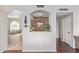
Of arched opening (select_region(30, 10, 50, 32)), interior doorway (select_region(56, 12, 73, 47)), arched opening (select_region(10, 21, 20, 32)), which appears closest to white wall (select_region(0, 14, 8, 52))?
arched opening (select_region(30, 10, 50, 32))

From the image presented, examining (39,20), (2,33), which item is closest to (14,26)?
(39,20)

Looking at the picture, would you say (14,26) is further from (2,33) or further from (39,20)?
(2,33)

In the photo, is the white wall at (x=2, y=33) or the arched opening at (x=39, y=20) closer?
the white wall at (x=2, y=33)

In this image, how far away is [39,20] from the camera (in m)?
7.18

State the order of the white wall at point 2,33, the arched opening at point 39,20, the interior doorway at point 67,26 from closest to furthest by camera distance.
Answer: the white wall at point 2,33
the arched opening at point 39,20
the interior doorway at point 67,26

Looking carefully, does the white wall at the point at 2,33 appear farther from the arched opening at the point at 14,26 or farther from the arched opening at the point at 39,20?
A: the arched opening at the point at 14,26

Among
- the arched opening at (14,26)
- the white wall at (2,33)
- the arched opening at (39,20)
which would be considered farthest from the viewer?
the arched opening at (14,26)

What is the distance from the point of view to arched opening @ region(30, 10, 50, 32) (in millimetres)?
7008

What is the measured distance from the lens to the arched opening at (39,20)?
276 inches

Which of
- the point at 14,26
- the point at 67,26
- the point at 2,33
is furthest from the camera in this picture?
the point at 14,26

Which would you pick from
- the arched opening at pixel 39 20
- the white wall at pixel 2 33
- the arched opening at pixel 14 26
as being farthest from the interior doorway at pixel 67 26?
the arched opening at pixel 14 26
